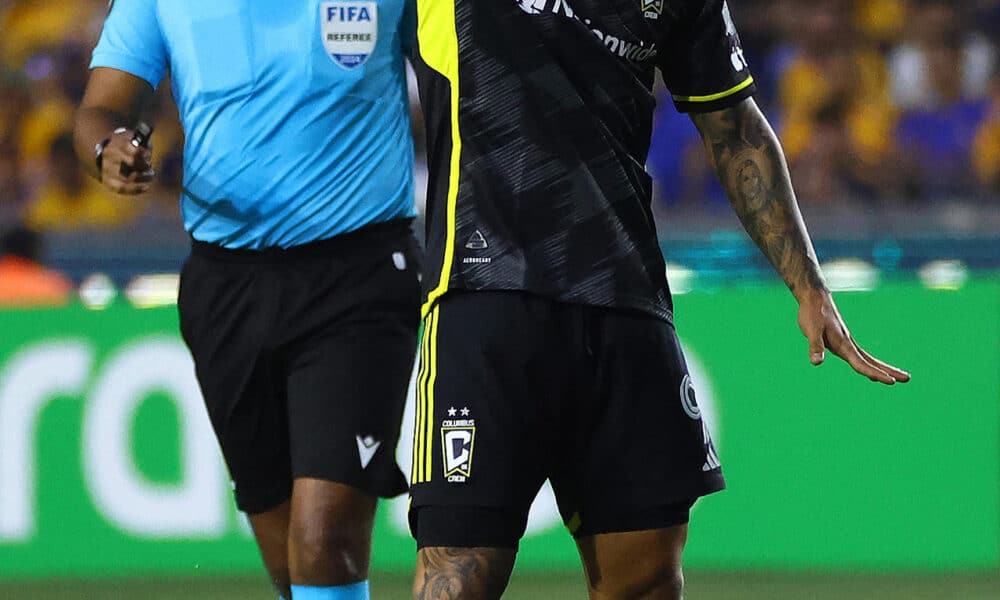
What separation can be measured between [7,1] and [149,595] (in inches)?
267

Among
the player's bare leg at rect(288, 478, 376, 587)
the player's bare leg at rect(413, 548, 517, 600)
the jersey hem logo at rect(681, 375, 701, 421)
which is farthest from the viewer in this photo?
the player's bare leg at rect(288, 478, 376, 587)

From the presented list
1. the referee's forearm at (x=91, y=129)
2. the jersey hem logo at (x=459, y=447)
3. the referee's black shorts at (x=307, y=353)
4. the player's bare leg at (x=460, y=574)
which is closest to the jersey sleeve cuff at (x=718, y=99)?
the jersey hem logo at (x=459, y=447)

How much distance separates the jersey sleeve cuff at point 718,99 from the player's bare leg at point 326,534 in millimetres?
1315

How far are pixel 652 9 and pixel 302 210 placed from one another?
130 centimetres

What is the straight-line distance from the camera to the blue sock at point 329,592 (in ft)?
13.1

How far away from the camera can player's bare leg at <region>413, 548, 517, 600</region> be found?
2.94 metres

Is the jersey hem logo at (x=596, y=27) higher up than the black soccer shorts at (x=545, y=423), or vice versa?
the jersey hem logo at (x=596, y=27)

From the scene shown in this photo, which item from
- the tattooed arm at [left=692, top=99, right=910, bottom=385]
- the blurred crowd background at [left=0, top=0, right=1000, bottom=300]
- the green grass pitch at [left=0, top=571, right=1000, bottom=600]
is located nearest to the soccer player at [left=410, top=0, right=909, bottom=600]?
the tattooed arm at [left=692, top=99, right=910, bottom=385]

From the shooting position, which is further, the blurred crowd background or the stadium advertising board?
the blurred crowd background

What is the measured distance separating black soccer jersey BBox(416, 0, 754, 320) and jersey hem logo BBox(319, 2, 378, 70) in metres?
1.04

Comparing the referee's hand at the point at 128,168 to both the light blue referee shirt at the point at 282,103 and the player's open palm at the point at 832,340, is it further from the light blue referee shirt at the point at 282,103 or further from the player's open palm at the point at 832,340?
the player's open palm at the point at 832,340

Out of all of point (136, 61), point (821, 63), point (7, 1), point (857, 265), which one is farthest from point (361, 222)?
point (7, 1)

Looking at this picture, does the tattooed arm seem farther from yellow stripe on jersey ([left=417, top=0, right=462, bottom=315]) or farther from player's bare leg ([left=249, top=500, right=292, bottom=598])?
player's bare leg ([left=249, top=500, right=292, bottom=598])

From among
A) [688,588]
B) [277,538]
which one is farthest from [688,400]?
[688,588]
